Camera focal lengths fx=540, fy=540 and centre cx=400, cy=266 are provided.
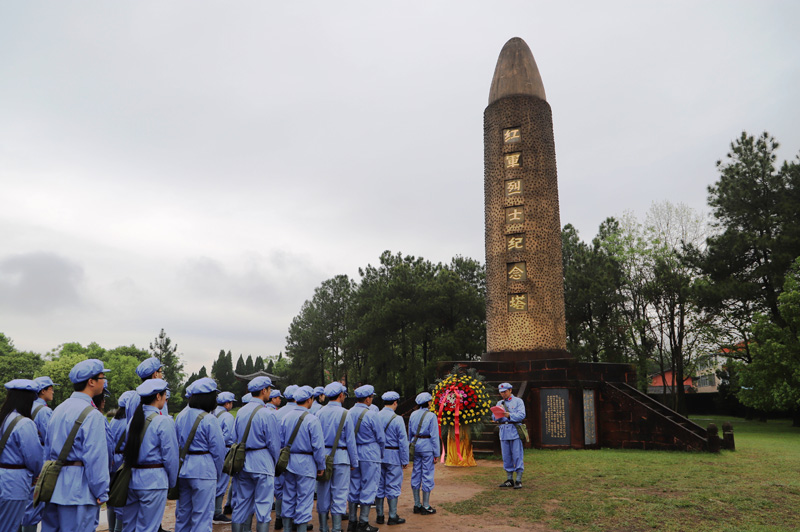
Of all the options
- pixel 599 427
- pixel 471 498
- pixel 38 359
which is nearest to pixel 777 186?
pixel 599 427

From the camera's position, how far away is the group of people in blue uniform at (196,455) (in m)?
4.56

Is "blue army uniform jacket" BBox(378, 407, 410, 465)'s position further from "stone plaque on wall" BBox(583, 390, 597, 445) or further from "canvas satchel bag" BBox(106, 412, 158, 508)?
"stone plaque on wall" BBox(583, 390, 597, 445)

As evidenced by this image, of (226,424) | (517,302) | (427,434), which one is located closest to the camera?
(226,424)

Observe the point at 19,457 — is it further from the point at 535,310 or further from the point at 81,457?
the point at 535,310

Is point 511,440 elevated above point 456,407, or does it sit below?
below

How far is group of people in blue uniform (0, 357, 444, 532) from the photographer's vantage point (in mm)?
4562

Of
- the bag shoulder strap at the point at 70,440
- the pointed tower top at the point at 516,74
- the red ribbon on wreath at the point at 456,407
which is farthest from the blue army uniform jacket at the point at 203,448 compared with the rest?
the pointed tower top at the point at 516,74

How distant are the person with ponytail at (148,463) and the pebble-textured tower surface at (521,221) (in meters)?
14.7

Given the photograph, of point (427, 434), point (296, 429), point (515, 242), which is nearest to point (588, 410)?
point (515, 242)

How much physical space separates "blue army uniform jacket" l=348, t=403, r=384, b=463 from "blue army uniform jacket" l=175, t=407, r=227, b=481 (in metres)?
2.13

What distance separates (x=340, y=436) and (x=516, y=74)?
17.2 metres

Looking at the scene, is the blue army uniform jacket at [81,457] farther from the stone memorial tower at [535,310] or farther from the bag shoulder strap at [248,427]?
the stone memorial tower at [535,310]

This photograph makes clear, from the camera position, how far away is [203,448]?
573 centimetres

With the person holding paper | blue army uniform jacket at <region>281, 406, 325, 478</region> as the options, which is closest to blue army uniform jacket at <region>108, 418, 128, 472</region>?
blue army uniform jacket at <region>281, 406, 325, 478</region>
